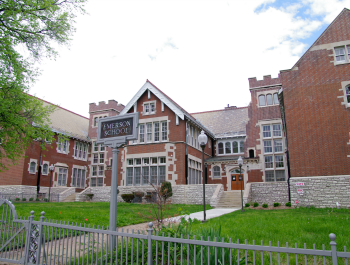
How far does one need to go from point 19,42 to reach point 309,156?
19.1 m

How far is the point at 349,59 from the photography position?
1908 centimetres

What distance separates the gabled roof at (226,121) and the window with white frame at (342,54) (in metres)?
15.3

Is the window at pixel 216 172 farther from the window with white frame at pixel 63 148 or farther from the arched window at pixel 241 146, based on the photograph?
the window with white frame at pixel 63 148

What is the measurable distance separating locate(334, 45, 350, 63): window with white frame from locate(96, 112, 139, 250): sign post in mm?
18515

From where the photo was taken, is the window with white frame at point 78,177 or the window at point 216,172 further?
the window with white frame at point 78,177

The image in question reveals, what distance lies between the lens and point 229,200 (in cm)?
2223

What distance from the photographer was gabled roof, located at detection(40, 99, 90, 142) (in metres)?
35.5

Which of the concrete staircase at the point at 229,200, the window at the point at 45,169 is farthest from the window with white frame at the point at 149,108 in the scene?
the window at the point at 45,169

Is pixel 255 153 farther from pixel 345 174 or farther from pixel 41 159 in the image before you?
pixel 41 159

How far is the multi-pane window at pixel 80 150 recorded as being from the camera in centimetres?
3786

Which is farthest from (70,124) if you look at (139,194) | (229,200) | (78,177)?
(229,200)

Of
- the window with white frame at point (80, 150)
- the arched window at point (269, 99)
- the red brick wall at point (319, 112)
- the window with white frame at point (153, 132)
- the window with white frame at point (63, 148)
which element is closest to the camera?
the red brick wall at point (319, 112)

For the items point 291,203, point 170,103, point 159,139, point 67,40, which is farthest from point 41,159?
point 291,203

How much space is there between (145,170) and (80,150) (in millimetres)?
16044
